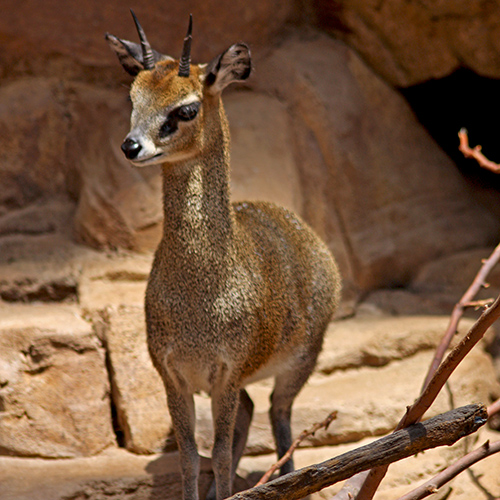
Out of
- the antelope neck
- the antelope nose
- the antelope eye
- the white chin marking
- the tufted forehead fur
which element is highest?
the tufted forehead fur

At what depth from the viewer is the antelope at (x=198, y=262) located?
2959 mm

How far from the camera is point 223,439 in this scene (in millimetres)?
3236

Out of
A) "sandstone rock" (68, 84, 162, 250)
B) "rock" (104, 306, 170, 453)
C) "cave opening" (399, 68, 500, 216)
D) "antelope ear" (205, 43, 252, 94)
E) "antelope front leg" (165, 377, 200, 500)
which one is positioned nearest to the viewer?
"antelope ear" (205, 43, 252, 94)

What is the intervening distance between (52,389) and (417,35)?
3.82m

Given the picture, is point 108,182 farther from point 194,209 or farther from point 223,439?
point 223,439

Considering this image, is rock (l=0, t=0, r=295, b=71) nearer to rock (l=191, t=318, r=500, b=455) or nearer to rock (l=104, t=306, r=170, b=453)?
rock (l=104, t=306, r=170, b=453)

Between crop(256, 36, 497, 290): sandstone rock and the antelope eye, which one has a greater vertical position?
the antelope eye

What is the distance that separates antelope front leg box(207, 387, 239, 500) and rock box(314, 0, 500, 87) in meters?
3.55

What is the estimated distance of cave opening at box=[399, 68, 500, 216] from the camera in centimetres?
632

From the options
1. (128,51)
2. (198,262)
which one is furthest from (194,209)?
(128,51)

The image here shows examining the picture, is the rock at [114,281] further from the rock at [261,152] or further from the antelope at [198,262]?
the antelope at [198,262]

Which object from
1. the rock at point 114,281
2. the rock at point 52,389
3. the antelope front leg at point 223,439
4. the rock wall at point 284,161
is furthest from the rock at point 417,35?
the antelope front leg at point 223,439

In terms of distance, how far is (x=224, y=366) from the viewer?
10.3 feet

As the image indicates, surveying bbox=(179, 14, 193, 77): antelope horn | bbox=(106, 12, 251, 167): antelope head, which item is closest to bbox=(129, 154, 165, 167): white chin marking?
bbox=(106, 12, 251, 167): antelope head
